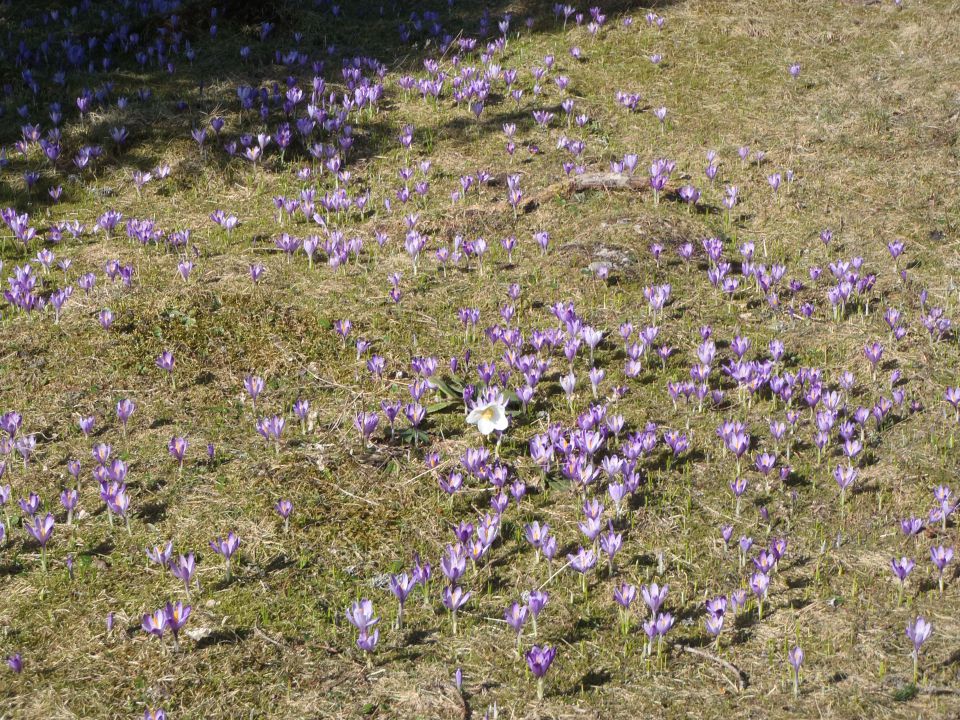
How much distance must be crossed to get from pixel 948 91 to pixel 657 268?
5682mm

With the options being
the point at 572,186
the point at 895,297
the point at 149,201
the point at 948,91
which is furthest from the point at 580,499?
the point at 948,91

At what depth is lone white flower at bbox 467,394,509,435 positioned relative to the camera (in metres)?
6.19

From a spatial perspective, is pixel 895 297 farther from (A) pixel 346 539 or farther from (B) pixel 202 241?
(B) pixel 202 241

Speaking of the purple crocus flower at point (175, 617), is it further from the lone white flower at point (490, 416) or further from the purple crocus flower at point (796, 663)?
the purple crocus flower at point (796, 663)

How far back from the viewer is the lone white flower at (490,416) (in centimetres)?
619

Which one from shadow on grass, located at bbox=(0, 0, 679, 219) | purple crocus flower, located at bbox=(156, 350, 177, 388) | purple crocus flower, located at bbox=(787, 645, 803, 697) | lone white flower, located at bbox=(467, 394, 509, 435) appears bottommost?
purple crocus flower, located at bbox=(787, 645, 803, 697)

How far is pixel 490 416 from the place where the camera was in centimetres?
631

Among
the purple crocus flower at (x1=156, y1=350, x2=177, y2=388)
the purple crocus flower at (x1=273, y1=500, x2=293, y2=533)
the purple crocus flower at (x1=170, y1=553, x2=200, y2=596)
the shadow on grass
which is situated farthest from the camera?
the shadow on grass

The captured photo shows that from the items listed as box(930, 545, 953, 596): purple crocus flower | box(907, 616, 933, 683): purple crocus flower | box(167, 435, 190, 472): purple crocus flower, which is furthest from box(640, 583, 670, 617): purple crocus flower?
box(167, 435, 190, 472): purple crocus flower

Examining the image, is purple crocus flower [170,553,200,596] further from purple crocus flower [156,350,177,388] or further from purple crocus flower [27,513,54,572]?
purple crocus flower [156,350,177,388]

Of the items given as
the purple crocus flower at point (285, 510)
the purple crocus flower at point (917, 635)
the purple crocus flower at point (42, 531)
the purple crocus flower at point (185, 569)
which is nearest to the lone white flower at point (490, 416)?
the purple crocus flower at point (285, 510)

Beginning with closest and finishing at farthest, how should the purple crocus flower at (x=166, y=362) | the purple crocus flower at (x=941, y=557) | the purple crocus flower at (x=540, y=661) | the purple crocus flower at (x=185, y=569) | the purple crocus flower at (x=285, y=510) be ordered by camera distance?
the purple crocus flower at (x=540, y=661) → the purple crocus flower at (x=185, y=569) → the purple crocus flower at (x=941, y=557) → the purple crocus flower at (x=285, y=510) → the purple crocus flower at (x=166, y=362)

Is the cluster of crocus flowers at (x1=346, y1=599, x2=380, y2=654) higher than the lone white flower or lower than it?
Result: lower

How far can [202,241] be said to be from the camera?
356 inches
